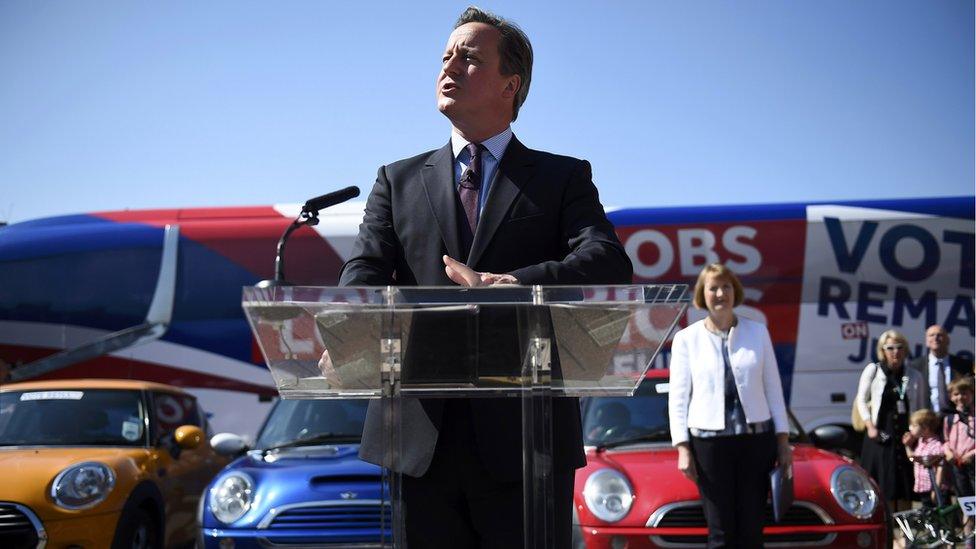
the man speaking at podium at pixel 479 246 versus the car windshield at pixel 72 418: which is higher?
the man speaking at podium at pixel 479 246

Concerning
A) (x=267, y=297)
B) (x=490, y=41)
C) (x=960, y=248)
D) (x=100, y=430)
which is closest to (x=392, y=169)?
(x=490, y=41)

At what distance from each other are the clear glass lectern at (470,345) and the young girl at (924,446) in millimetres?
7355

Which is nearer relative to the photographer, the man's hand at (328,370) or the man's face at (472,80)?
the man's hand at (328,370)

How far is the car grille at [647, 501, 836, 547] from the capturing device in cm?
601

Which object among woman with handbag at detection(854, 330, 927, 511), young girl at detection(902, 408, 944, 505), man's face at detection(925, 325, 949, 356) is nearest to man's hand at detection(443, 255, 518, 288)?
young girl at detection(902, 408, 944, 505)

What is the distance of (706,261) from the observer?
14.1m

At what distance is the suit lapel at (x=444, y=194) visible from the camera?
262 centimetres

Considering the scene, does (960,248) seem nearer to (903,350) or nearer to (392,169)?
(903,350)

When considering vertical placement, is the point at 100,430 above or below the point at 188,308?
below

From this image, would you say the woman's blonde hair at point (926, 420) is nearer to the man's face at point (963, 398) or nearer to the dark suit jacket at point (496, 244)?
the man's face at point (963, 398)

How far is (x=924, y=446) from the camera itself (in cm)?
867

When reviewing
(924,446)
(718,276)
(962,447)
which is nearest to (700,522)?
(718,276)

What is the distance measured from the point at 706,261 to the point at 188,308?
7135 mm

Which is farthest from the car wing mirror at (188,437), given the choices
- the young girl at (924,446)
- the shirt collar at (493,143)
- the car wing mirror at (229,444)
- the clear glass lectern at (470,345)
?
the clear glass lectern at (470,345)
